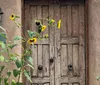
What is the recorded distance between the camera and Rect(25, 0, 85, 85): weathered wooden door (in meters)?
6.23

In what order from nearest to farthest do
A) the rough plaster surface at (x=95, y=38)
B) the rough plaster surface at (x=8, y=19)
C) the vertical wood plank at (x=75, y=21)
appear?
the rough plaster surface at (x=8, y=19) < the rough plaster surface at (x=95, y=38) < the vertical wood plank at (x=75, y=21)

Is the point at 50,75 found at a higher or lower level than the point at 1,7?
lower

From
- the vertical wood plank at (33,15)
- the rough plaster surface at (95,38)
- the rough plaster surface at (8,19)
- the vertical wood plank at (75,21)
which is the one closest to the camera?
the rough plaster surface at (8,19)

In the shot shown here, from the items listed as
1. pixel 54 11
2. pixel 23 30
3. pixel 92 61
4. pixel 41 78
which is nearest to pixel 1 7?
pixel 23 30

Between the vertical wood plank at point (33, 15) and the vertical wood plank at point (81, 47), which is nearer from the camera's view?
the vertical wood plank at point (33, 15)

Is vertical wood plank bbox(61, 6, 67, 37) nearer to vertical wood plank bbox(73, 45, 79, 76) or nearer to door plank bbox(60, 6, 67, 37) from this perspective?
door plank bbox(60, 6, 67, 37)

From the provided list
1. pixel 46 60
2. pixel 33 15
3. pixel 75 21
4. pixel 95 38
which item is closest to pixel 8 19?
pixel 33 15

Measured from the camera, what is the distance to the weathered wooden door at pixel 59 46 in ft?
20.4

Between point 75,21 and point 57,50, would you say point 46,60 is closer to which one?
point 57,50

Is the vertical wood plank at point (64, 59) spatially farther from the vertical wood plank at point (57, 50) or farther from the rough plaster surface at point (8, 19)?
the rough plaster surface at point (8, 19)

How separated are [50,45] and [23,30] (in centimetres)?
57

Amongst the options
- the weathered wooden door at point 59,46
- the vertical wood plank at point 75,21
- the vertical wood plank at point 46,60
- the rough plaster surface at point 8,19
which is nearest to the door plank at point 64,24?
the weathered wooden door at point 59,46

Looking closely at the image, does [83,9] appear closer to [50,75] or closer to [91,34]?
[91,34]

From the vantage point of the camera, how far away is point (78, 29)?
20.8 feet
